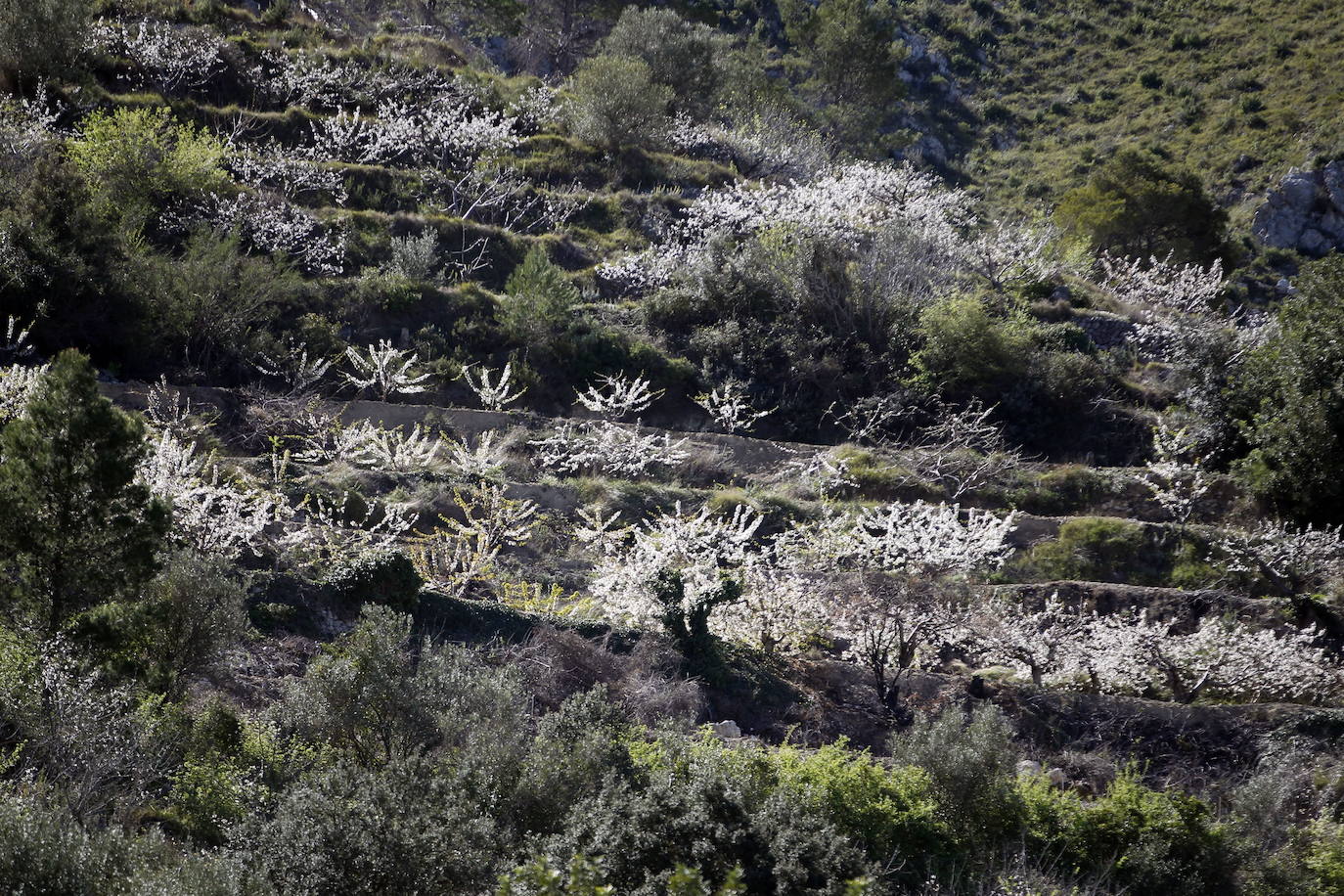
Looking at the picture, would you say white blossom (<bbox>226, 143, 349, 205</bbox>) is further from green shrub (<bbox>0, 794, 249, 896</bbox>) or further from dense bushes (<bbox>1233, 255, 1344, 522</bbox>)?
green shrub (<bbox>0, 794, 249, 896</bbox>)

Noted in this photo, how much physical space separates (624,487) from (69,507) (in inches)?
373

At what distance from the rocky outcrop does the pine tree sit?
35519 mm

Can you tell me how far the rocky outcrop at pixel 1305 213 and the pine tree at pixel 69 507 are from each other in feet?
117

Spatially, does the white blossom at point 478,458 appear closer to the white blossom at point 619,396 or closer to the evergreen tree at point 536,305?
the white blossom at point 619,396

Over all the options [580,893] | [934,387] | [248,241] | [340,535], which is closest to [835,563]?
[340,535]

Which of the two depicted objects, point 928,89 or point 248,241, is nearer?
point 248,241

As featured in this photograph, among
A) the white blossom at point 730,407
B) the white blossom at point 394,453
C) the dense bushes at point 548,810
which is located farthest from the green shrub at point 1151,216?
the dense bushes at point 548,810

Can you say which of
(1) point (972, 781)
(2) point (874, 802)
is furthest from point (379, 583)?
(1) point (972, 781)

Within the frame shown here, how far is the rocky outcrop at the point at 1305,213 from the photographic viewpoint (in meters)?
34.1

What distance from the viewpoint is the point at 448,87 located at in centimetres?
3023

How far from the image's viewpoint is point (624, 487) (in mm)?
16875

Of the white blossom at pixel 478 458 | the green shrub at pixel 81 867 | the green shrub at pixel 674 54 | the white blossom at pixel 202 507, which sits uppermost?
the green shrub at pixel 674 54

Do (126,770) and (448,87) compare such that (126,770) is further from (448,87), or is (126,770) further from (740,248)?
→ (448,87)

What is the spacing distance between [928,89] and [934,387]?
27.1m
